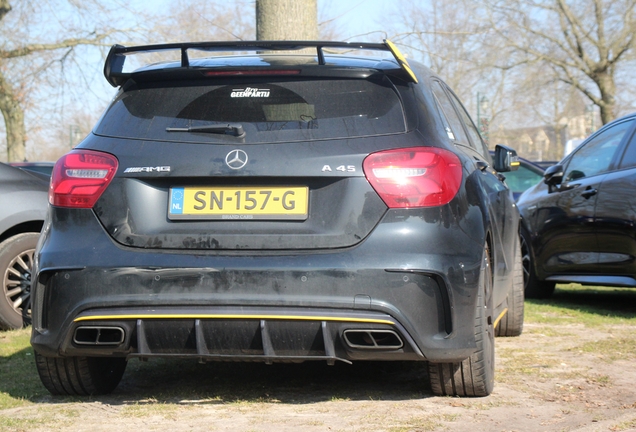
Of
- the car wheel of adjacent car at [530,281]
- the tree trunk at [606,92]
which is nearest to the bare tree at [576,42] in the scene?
the tree trunk at [606,92]

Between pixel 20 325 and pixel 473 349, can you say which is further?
pixel 20 325

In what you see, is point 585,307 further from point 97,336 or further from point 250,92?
point 97,336

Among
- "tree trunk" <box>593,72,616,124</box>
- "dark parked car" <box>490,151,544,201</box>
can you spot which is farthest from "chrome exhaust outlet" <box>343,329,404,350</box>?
"tree trunk" <box>593,72,616,124</box>

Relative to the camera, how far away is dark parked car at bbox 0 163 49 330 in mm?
6934

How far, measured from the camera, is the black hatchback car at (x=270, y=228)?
12.3 ft

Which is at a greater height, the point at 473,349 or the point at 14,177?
the point at 14,177

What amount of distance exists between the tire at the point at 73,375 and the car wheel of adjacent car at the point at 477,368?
5.25 feet

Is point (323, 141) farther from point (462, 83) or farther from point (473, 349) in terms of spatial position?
point (462, 83)

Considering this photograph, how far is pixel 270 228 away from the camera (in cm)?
382

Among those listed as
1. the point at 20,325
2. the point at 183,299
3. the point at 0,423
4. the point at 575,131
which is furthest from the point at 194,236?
the point at 575,131

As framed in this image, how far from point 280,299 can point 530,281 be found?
5607 mm

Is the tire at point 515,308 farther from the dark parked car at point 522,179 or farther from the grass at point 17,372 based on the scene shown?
the dark parked car at point 522,179

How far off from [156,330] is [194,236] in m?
0.42

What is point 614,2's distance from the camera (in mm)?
32031
